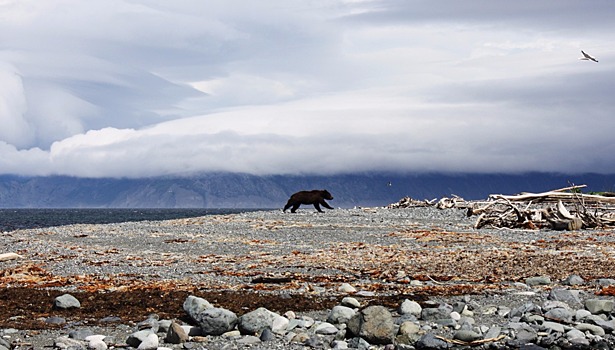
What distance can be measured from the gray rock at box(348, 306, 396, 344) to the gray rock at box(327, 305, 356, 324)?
0.51 metres

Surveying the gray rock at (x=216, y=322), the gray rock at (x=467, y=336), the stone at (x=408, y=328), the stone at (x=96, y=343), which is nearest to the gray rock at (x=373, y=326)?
the stone at (x=408, y=328)

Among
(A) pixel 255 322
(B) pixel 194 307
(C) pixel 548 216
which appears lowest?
(A) pixel 255 322

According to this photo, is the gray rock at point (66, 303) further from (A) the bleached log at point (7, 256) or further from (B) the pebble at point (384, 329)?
(A) the bleached log at point (7, 256)

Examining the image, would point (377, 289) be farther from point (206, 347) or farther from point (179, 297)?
point (206, 347)

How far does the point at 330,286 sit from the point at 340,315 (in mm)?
3731

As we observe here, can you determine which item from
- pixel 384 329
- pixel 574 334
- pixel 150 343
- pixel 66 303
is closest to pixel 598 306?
pixel 574 334

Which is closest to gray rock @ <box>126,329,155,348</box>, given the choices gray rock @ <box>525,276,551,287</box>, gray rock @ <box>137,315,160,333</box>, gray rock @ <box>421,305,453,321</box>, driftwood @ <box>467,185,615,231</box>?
gray rock @ <box>137,315,160,333</box>

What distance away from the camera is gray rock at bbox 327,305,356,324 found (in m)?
10.1

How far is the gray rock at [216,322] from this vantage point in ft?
31.5

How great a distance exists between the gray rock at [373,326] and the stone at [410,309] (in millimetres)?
1148

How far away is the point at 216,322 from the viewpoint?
960 centimetres

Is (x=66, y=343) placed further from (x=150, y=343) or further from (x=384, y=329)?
(x=384, y=329)

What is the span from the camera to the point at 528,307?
412 inches

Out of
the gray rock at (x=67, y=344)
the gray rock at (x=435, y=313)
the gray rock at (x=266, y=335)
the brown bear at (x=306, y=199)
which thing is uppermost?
the brown bear at (x=306, y=199)
